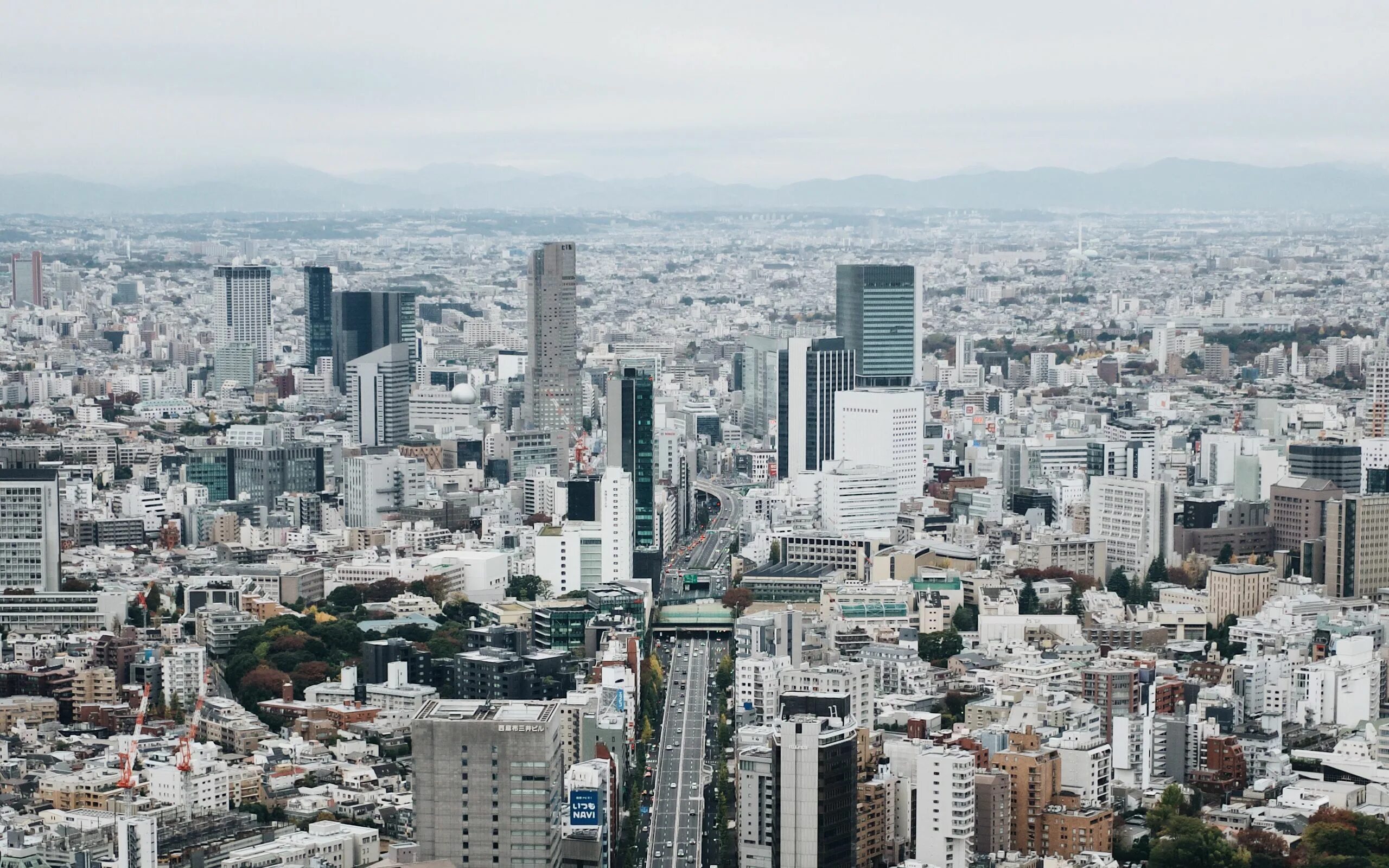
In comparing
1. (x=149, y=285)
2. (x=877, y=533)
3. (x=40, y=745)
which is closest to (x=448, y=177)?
(x=149, y=285)

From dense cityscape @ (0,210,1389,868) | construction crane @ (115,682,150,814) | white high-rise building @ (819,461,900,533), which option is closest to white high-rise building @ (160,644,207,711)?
dense cityscape @ (0,210,1389,868)

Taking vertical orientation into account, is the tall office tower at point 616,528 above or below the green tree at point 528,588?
above

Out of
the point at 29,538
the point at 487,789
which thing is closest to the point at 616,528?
the point at 29,538

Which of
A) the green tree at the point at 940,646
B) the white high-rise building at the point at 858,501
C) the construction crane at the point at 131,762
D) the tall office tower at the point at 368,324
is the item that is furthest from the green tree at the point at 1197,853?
the tall office tower at the point at 368,324

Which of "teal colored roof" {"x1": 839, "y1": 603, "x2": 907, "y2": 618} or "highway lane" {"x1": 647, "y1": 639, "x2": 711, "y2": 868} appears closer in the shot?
"highway lane" {"x1": 647, "y1": 639, "x2": 711, "y2": 868}

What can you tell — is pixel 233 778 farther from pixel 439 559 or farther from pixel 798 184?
pixel 798 184

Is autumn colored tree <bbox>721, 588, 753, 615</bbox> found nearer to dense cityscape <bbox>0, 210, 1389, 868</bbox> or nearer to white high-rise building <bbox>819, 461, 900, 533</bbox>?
dense cityscape <bbox>0, 210, 1389, 868</bbox>

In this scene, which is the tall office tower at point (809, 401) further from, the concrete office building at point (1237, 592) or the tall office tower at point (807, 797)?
the tall office tower at point (807, 797)
